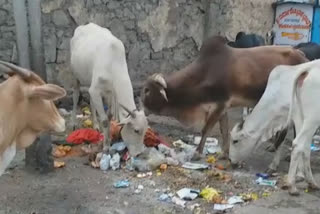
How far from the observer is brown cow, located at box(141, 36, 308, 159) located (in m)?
6.09

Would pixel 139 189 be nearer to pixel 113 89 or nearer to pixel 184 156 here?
pixel 184 156

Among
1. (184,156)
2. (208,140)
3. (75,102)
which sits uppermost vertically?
(75,102)

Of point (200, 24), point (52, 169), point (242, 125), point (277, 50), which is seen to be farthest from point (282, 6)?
point (52, 169)

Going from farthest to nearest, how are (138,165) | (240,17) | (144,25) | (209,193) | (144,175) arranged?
1. (240,17)
2. (144,25)
3. (138,165)
4. (144,175)
5. (209,193)

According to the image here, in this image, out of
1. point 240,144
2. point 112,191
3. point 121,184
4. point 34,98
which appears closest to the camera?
point 34,98

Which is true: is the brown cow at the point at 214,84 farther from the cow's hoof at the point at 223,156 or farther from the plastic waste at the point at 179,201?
the plastic waste at the point at 179,201

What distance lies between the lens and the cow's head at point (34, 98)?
3354mm

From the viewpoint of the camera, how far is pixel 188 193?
5047 mm

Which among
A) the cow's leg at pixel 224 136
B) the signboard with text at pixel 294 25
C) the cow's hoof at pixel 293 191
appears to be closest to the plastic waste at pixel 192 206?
the cow's hoof at pixel 293 191

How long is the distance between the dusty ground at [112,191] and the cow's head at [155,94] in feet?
2.86

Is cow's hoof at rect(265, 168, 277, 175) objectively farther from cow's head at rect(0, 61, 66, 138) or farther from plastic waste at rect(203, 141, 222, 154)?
cow's head at rect(0, 61, 66, 138)

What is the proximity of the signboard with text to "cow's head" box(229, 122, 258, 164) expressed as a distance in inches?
205

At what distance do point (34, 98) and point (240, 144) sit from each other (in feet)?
9.21

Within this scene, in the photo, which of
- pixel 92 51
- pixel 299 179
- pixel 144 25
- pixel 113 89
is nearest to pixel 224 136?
pixel 299 179
